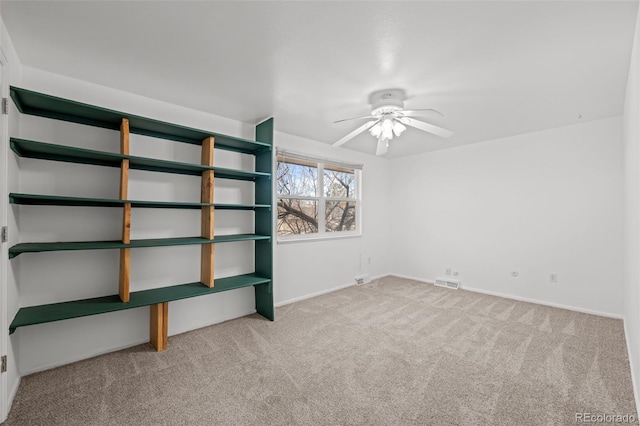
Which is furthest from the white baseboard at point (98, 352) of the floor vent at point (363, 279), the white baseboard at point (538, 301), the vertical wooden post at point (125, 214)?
the white baseboard at point (538, 301)

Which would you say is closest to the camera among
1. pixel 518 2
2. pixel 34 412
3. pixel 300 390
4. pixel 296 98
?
pixel 518 2

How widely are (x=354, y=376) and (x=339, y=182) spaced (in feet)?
10.5

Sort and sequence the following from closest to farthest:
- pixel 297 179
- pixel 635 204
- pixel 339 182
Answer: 1. pixel 635 204
2. pixel 297 179
3. pixel 339 182

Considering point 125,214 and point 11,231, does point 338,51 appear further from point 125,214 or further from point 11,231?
point 11,231

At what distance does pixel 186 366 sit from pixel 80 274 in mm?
1194

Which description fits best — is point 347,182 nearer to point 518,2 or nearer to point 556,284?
point 556,284

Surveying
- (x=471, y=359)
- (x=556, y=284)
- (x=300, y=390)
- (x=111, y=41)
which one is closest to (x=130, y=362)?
(x=300, y=390)

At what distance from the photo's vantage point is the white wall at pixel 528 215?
134 inches

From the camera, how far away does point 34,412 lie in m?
1.78

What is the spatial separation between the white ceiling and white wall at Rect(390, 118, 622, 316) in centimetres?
79

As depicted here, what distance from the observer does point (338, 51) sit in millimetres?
1981

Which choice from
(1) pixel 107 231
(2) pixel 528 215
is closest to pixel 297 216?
(1) pixel 107 231

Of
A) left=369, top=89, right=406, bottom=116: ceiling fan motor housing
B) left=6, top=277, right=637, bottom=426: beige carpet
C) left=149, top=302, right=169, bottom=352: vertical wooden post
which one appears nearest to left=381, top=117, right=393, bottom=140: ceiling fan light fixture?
left=369, top=89, right=406, bottom=116: ceiling fan motor housing

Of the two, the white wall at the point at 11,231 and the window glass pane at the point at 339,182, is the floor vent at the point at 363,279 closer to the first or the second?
the window glass pane at the point at 339,182
